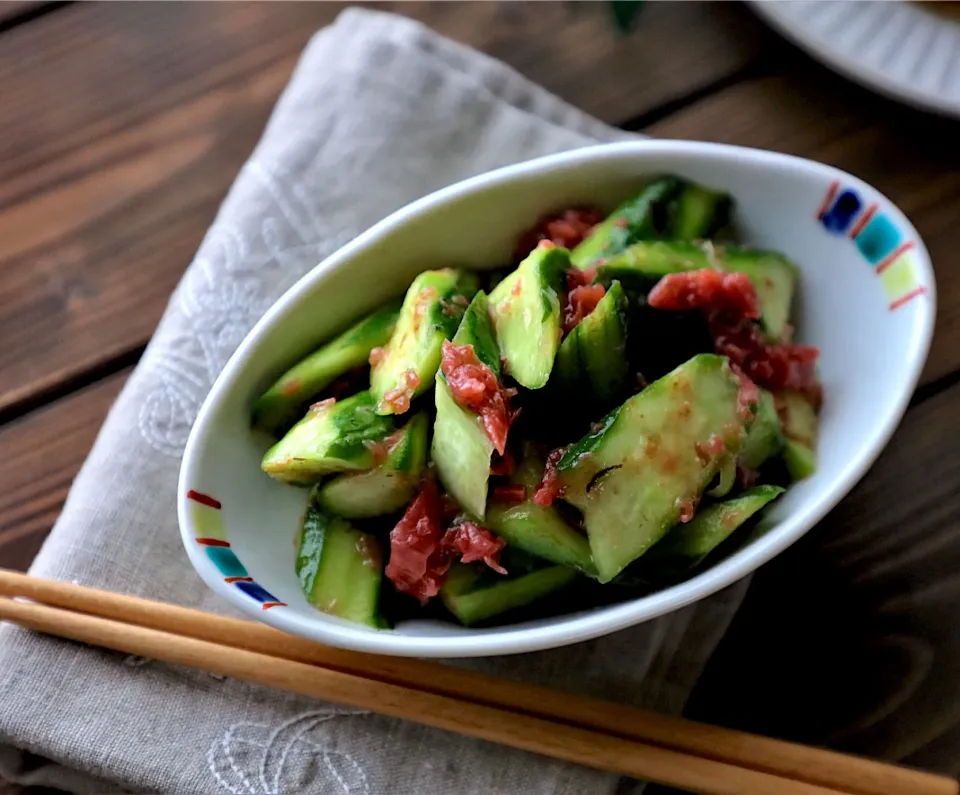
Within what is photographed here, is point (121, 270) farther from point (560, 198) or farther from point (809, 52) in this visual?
point (809, 52)

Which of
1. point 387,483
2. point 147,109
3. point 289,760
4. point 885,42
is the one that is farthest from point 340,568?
point 885,42

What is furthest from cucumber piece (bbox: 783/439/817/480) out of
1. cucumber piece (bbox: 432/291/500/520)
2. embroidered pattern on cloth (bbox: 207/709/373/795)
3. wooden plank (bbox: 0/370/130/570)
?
wooden plank (bbox: 0/370/130/570)

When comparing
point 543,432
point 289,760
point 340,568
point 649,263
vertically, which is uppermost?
point 649,263

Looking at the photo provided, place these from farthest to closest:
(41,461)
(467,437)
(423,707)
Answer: (41,461)
(423,707)
(467,437)

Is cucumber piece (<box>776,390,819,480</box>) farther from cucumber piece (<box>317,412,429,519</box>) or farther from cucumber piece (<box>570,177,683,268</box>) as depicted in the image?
cucumber piece (<box>317,412,429,519</box>)

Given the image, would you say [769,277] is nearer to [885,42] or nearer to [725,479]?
[725,479]

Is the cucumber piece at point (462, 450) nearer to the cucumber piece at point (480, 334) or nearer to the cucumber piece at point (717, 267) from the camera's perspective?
the cucumber piece at point (480, 334)
